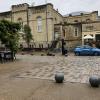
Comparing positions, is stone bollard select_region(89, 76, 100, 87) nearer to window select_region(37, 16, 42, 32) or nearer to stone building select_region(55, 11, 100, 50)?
stone building select_region(55, 11, 100, 50)

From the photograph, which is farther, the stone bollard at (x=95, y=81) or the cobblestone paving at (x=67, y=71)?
the cobblestone paving at (x=67, y=71)

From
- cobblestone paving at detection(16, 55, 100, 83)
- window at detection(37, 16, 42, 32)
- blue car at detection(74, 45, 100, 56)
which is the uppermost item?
window at detection(37, 16, 42, 32)

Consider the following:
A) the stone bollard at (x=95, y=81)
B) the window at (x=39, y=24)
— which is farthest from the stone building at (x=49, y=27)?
the stone bollard at (x=95, y=81)

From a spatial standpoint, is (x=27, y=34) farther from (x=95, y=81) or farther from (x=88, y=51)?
(x=95, y=81)

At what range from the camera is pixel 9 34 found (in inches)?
840

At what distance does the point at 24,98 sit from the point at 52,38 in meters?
34.8

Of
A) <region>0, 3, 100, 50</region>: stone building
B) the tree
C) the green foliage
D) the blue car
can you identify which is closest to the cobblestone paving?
the green foliage

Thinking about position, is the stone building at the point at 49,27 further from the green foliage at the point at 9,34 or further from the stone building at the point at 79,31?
the green foliage at the point at 9,34

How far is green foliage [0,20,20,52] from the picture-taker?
67.8ft

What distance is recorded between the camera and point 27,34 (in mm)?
40469

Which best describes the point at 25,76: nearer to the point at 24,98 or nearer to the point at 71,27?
the point at 24,98

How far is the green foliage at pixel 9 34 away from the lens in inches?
813

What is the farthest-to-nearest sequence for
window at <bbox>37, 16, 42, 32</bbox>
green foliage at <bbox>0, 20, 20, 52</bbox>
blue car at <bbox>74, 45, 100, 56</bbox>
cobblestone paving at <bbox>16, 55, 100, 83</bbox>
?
window at <bbox>37, 16, 42, 32</bbox>
blue car at <bbox>74, 45, 100, 56</bbox>
green foliage at <bbox>0, 20, 20, 52</bbox>
cobblestone paving at <bbox>16, 55, 100, 83</bbox>

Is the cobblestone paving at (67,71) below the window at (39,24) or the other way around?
below
